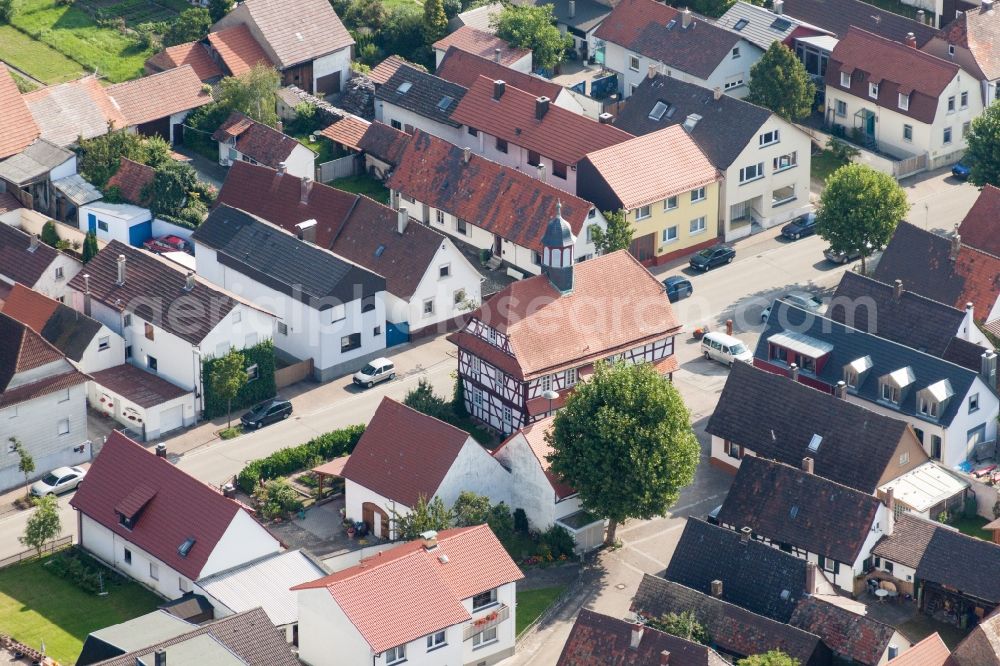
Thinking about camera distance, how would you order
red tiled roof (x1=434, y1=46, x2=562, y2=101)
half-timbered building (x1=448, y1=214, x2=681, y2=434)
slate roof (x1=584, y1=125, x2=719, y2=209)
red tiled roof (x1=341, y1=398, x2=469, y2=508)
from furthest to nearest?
1. red tiled roof (x1=434, y1=46, x2=562, y2=101)
2. slate roof (x1=584, y1=125, x2=719, y2=209)
3. half-timbered building (x1=448, y1=214, x2=681, y2=434)
4. red tiled roof (x1=341, y1=398, x2=469, y2=508)

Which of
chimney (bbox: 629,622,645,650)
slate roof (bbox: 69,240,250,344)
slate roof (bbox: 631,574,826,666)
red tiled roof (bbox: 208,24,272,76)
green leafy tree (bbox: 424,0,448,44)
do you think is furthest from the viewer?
green leafy tree (bbox: 424,0,448,44)

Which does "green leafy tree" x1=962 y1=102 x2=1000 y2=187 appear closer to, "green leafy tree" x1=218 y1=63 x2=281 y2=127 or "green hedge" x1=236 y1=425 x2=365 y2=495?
"green hedge" x1=236 y1=425 x2=365 y2=495

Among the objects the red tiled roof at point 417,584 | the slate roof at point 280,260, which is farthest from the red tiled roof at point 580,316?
the red tiled roof at point 417,584

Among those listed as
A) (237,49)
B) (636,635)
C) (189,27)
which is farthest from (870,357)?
(189,27)

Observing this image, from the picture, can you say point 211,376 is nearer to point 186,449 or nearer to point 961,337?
point 186,449

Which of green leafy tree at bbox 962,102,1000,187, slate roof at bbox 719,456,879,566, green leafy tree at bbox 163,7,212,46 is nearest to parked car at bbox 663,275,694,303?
green leafy tree at bbox 962,102,1000,187

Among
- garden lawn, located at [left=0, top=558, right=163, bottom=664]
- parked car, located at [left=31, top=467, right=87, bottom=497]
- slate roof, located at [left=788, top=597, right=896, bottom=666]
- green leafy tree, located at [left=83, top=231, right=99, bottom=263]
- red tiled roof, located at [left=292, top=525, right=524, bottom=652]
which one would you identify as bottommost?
garden lawn, located at [left=0, top=558, right=163, bottom=664]

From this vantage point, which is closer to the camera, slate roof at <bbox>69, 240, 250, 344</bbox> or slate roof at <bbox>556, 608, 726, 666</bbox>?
slate roof at <bbox>556, 608, 726, 666</bbox>
